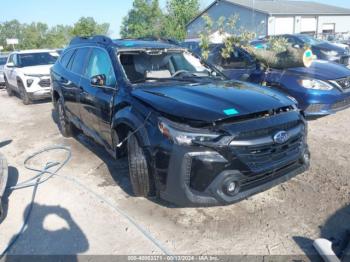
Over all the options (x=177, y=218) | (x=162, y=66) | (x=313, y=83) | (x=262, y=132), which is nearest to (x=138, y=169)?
(x=177, y=218)

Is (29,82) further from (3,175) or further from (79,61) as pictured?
(3,175)

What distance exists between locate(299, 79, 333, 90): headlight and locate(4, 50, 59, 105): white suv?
24.2 ft

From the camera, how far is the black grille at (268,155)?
10.1 feet

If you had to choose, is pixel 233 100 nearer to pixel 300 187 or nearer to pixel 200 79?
pixel 200 79

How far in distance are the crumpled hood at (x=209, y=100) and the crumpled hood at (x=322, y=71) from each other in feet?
8.95

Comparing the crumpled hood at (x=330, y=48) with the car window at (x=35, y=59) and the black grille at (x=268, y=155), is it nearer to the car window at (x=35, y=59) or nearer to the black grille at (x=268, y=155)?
the car window at (x=35, y=59)

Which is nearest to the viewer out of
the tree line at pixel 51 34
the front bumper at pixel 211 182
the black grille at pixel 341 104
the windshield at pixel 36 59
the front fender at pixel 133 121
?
the front bumper at pixel 211 182

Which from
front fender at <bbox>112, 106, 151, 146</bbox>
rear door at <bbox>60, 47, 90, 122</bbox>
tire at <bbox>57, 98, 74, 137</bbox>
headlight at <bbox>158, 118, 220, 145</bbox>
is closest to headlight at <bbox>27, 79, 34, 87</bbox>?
tire at <bbox>57, 98, 74, 137</bbox>

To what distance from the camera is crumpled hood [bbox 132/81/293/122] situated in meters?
3.23

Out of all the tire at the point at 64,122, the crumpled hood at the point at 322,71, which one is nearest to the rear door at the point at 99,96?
the tire at the point at 64,122

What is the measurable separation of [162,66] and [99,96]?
0.90 m

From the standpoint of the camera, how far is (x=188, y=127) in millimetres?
3121

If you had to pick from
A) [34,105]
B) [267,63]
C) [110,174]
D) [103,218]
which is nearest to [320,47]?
[267,63]

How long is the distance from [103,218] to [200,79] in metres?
2.05
